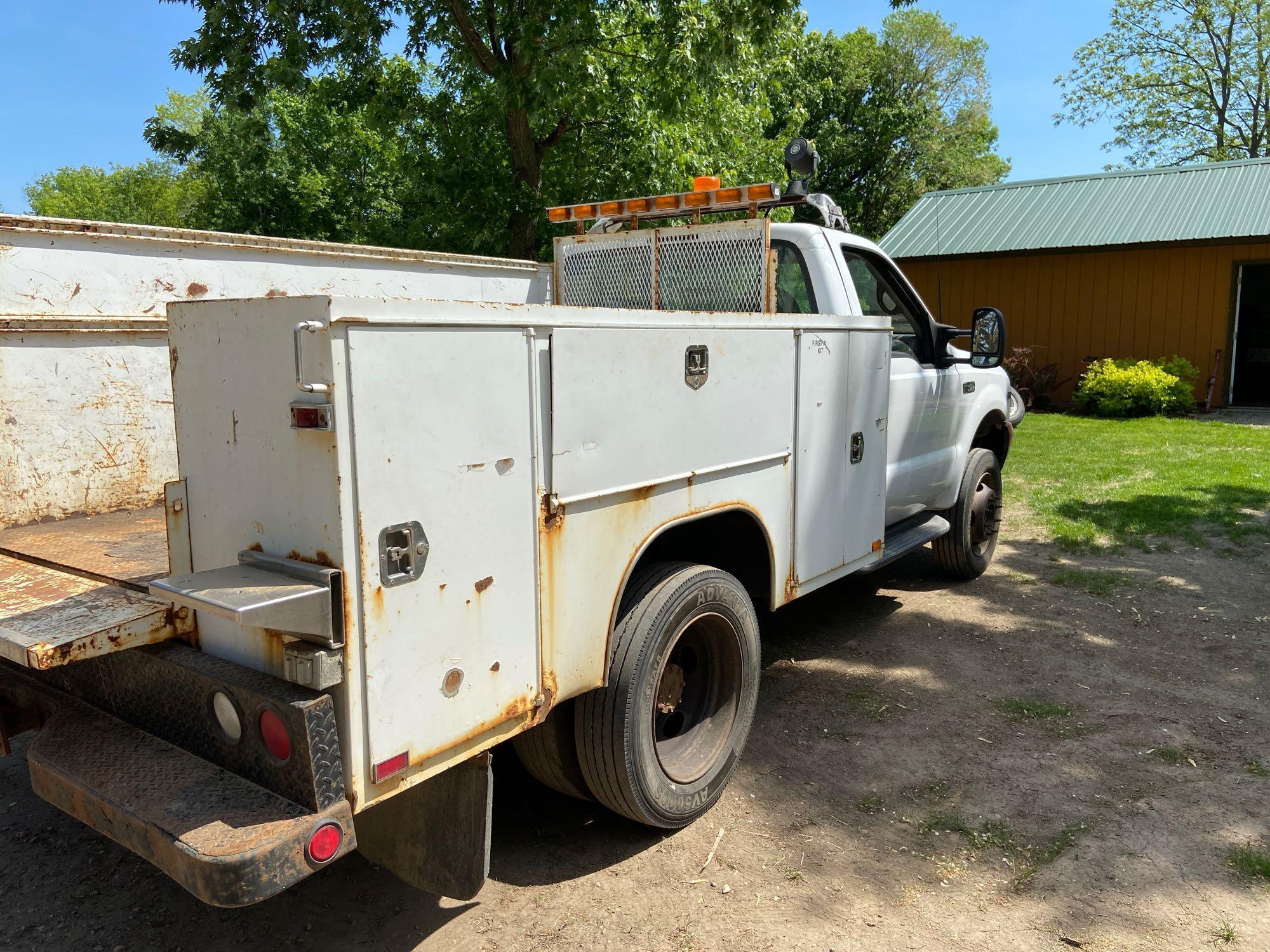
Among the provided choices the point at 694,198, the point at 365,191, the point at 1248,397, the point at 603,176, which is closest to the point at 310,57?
the point at 603,176

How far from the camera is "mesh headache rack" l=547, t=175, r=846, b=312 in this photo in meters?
4.21

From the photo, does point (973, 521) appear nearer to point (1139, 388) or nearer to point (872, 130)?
point (1139, 388)

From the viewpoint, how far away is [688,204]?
442 cm

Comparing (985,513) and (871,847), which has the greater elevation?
(985,513)

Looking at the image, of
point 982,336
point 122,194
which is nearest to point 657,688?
point 982,336

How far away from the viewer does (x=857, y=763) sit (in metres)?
4.02

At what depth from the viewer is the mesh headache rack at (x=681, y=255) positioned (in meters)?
4.21

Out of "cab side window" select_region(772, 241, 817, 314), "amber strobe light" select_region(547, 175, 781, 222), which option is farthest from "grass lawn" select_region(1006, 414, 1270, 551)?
"amber strobe light" select_region(547, 175, 781, 222)

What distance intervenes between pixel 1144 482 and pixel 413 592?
9.55 meters

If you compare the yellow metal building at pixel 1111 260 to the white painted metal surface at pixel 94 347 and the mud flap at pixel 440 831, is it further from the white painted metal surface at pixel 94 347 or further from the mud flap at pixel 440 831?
the mud flap at pixel 440 831

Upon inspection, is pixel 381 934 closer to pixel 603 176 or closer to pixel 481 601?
pixel 481 601

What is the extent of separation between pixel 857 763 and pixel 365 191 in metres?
30.8

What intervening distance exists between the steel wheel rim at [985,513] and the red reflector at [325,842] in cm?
509

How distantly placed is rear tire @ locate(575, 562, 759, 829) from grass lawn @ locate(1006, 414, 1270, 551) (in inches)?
193
